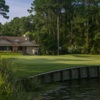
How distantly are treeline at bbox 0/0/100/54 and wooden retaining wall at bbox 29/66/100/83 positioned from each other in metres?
40.9

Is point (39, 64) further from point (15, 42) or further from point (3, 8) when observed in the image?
point (15, 42)

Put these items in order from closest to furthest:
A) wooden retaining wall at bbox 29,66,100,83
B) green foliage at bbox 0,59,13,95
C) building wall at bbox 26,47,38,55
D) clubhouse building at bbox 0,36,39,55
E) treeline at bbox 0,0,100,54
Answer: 1. green foliage at bbox 0,59,13,95
2. wooden retaining wall at bbox 29,66,100,83
3. treeline at bbox 0,0,100,54
4. building wall at bbox 26,47,38,55
5. clubhouse building at bbox 0,36,39,55

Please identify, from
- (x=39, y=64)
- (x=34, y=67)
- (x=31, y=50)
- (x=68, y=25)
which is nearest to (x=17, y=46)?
(x=31, y=50)

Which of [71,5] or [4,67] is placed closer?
[4,67]

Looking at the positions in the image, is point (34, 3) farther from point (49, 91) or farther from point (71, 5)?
point (49, 91)

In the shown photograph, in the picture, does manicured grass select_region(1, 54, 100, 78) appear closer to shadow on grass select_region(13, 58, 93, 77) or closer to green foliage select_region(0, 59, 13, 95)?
shadow on grass select_region(13, 58, 93, 77)

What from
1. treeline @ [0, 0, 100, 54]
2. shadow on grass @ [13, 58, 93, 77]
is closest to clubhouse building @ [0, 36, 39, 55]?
treeline @ [0, 0, 100, 54]

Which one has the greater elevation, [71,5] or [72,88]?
[71,5]

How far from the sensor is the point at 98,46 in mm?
72625

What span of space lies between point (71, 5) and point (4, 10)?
99.2 ft

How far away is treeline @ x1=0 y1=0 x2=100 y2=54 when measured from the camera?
75.2m

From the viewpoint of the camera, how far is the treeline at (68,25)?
247 ft

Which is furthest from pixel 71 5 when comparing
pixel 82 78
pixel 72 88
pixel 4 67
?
pixel 4 67

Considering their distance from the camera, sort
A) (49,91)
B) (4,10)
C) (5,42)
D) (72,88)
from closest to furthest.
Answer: (49,91) → (72,88) → (4,10) → (5,42)
